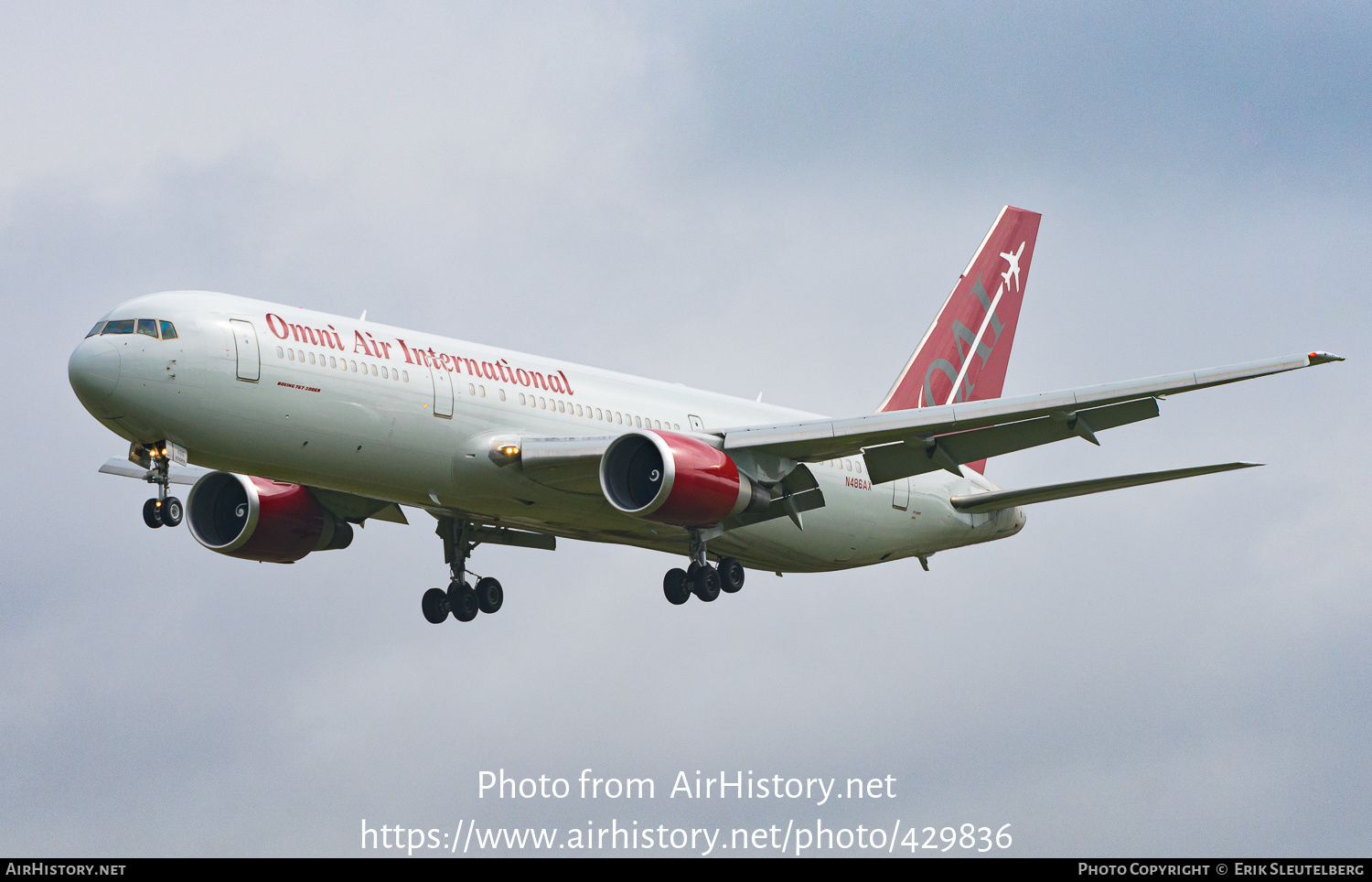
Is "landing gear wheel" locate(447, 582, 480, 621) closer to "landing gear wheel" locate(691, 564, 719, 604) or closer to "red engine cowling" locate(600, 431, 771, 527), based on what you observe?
"landing gear wheel" locate(691, 564, 719, 604)

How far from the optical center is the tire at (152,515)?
94.9ft

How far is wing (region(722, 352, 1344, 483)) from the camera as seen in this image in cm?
3123

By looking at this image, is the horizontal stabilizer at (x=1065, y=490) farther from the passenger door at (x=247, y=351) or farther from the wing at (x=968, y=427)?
the passenger door at (x=247, y=351)

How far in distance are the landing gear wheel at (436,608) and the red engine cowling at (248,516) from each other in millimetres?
3263

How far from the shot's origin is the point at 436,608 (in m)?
39.2

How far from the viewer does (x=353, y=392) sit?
Answer: 30.8 meters

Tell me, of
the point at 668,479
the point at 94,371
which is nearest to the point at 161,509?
the point at 94,371

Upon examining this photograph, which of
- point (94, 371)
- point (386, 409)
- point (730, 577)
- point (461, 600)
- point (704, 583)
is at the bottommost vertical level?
point (704, 583)

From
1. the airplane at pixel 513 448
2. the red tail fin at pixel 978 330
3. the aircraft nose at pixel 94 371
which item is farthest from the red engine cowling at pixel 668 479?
the red tail fin at pixel 978 330

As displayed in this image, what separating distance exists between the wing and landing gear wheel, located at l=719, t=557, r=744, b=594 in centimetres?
294

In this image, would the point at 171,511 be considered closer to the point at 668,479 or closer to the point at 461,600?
the point at 668,479

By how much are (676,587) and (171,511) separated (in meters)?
11.5

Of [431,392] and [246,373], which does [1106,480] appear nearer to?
A: [431,392]

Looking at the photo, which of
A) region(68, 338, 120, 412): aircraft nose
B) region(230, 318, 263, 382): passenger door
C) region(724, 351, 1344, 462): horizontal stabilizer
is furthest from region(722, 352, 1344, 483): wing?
region(68, 338, 120, 412): aircraft nose
